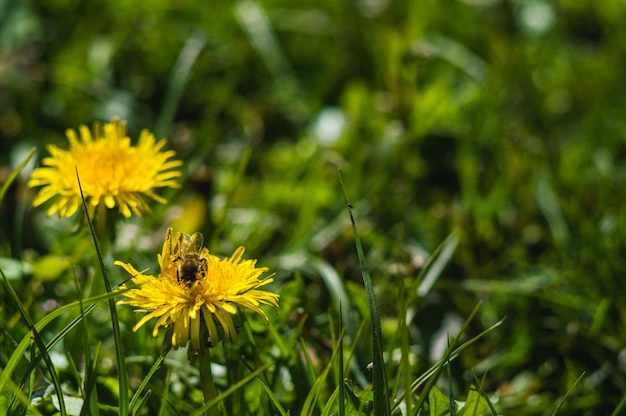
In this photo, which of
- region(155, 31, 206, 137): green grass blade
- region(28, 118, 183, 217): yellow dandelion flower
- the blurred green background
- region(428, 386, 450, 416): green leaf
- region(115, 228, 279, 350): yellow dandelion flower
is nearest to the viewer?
region(115, 228, 279, 350): yellow dandelion flower

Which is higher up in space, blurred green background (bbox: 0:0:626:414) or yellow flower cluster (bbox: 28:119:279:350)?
yellow flower cluster (bbox: 28:119:279:350)

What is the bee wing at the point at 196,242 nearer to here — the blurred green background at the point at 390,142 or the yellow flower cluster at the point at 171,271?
the yellow flower cluster at the point at 171,271

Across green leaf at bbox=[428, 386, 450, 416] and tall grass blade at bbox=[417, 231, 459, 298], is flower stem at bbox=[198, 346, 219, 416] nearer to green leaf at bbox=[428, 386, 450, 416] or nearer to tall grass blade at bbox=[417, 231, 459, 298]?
green leaf at bbox=[428, 386, 450, 416]

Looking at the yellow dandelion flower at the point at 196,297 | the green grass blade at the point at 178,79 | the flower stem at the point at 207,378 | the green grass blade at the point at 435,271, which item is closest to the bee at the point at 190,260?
the yellow dandelion flower at the point at 196,297

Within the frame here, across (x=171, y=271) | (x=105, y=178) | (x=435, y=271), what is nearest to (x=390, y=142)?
(x=435, y=271)

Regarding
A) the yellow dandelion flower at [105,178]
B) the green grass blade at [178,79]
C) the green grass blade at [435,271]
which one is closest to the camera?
the yellow dandelion flower at [105,178]

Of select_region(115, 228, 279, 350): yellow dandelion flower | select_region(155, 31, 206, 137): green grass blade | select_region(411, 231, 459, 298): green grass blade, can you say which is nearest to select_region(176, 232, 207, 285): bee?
select_region(115, 228, 279, 350): yellow dandelion flower

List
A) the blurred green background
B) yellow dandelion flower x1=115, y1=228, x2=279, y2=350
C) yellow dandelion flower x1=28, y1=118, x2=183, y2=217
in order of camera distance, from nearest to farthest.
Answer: yellow dandelion flower x1=115, y1=228, x2=279, y2=350 → yellow dandelion flower x1=28, y1=118, x2=183, y2=217 → the blurred green background

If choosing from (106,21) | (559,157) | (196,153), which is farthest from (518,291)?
(106,21)
